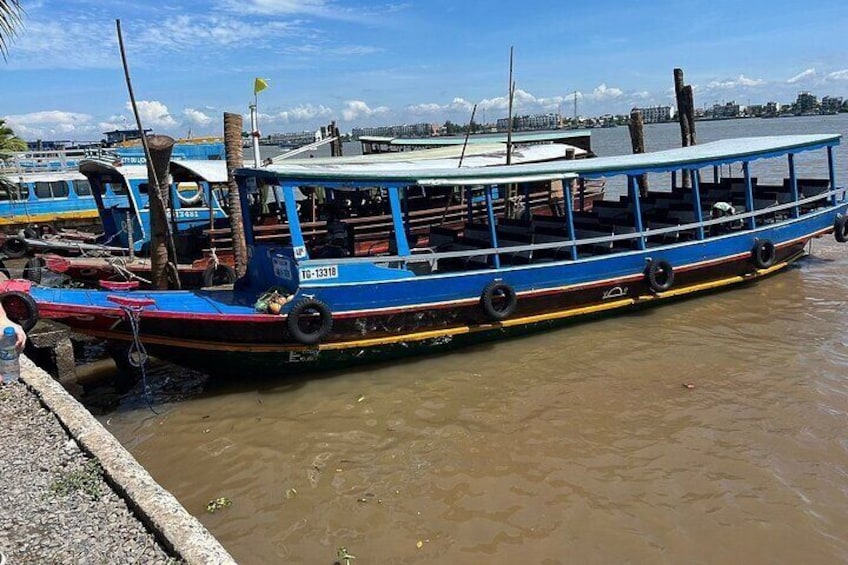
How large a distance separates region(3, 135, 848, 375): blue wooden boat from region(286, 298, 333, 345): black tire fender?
0.05 feet

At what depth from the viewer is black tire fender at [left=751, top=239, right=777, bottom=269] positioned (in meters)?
11.0

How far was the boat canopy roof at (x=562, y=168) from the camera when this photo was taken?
25.0 feet

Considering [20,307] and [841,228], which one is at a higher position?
[20,307]

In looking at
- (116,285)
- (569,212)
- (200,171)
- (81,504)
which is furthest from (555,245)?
(200,171)

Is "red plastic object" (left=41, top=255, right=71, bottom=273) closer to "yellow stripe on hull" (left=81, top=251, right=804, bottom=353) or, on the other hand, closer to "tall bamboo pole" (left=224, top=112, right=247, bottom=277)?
"tall bamboo pole" (left=224, top=112, right=247, bottom=277)

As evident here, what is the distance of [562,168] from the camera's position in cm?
904

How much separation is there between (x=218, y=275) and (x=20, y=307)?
423cm

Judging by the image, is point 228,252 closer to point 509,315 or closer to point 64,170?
point 509,315

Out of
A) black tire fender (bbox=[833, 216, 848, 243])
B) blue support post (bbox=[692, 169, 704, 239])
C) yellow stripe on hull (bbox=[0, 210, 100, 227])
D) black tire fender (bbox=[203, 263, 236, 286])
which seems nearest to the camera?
blue support post (bbox=[692, 169, 704, 239])

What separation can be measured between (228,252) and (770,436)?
9.73 meters

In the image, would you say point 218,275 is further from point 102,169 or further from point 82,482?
point 82,482

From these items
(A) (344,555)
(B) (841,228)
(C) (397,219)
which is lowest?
(A) (344,555)

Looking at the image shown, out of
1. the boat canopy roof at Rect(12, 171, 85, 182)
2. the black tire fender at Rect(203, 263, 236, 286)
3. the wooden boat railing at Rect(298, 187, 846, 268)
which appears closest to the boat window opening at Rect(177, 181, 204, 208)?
the black tire fender at Rect(203, 263, 236, 286)

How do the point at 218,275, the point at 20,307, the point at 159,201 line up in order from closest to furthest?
the point at 20,307
the point at 159,201
the point at 218,275
